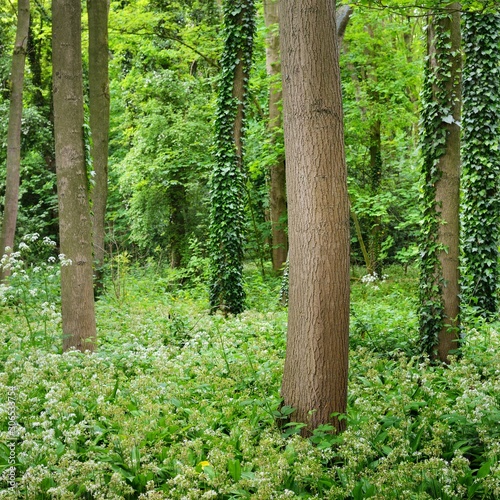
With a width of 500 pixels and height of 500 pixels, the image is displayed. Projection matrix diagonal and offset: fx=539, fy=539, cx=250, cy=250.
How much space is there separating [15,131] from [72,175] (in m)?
6.94

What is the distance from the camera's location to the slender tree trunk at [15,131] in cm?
1176

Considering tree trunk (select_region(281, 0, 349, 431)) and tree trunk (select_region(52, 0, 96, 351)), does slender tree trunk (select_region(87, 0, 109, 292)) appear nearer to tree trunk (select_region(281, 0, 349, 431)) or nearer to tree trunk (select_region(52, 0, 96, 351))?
tree trunk (select_region(52, 0, 96, 351))

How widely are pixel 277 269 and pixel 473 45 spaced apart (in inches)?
314

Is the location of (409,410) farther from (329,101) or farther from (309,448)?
(329,101)

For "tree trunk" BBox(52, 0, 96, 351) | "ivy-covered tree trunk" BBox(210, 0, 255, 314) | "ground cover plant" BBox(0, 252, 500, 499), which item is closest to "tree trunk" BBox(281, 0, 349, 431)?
"ground cover plant" BBox(0, 252, 500, 499)

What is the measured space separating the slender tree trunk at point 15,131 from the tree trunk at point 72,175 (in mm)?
6312

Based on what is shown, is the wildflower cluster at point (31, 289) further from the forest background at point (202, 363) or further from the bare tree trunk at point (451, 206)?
the bare tree trunk at point (451, 206)

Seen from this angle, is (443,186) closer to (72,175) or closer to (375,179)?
(72,175)

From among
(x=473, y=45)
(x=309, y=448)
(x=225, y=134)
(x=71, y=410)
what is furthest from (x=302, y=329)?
(x=473, y=45)

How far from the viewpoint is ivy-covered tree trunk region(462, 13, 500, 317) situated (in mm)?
9875

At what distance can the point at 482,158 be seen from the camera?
10.0m

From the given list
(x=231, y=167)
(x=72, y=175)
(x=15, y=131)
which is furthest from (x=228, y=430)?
(x=15, y=131)

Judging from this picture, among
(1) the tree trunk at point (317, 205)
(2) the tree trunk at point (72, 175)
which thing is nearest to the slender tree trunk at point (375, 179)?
(2) the tree trunk at point (72, 175)

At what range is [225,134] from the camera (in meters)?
10.9
